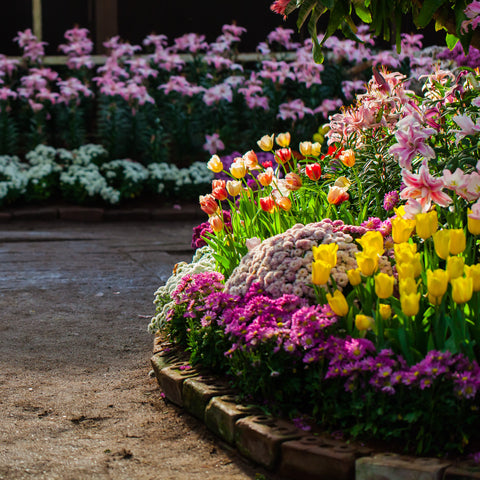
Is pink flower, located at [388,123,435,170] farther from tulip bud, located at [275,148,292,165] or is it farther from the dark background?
the dark background

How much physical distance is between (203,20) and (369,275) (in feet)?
31.8

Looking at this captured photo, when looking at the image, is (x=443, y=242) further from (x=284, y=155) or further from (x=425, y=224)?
(x=284, y=155)

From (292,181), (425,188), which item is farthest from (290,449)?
(292,181)

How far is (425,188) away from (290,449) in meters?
1.00

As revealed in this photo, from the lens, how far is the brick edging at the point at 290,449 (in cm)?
214

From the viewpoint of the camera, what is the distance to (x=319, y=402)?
2.48 meters

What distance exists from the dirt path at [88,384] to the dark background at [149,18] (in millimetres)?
6036

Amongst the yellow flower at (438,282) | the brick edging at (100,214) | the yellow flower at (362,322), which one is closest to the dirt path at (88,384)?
the yellow flower at (362,322)

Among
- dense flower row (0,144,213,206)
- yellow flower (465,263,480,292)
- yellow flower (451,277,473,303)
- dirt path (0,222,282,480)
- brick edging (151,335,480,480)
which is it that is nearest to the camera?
brick edging (151,335,480,480)

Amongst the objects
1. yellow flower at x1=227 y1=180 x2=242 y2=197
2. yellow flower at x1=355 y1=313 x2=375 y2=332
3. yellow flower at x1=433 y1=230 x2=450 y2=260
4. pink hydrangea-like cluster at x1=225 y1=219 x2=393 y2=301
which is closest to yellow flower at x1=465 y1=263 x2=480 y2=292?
yellow flower at x1=433 y1=230 x2=450 y2=260

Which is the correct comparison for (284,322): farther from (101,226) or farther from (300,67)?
(300,67)

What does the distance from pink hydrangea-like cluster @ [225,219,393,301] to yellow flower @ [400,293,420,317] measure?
48 centimetres

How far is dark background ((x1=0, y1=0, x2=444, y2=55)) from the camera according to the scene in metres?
11.2

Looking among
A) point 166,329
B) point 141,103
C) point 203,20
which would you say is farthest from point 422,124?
point 203,20
